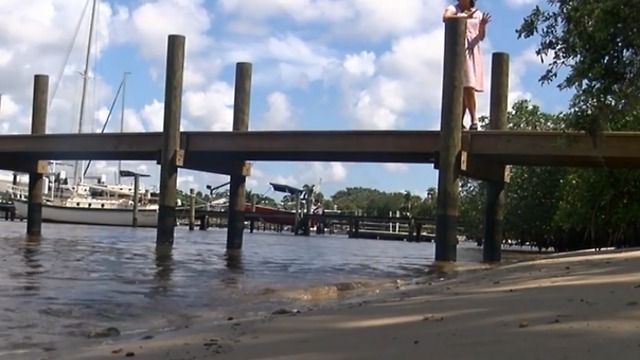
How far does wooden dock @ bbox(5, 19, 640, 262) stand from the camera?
23.4 meters

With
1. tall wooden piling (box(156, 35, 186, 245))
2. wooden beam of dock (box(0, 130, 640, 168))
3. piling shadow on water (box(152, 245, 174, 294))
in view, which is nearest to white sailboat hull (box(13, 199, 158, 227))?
wooden beam of dock (box(0, 130, 640, 168))

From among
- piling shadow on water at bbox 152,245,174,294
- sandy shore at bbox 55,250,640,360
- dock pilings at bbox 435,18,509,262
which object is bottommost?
piling shadow on water at bbox 152,245,174,294

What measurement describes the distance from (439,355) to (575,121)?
27.9 feet

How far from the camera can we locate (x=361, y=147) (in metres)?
26.8

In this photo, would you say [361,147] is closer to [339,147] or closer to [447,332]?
[339,147]

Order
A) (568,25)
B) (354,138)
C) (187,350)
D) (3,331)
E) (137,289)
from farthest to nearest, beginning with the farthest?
1. (354,138)
2. (137,289)
3. (568,25)
4. (3,331)
5. (187,350)

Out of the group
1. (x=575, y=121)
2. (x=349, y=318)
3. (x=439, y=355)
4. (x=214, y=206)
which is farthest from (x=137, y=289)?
(x=214, y=206)

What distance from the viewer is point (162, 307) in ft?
36.1

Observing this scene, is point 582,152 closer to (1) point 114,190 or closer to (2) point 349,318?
(2) point 349,318

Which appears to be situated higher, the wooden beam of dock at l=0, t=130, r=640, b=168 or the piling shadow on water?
the wooden beam of dock at l=0, t=130, r=640, b=168

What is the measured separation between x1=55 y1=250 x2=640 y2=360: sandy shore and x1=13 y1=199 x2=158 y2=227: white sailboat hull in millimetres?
70440

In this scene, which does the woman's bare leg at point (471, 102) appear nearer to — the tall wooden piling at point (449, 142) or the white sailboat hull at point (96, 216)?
the tall wooden piling at point (449, 142)

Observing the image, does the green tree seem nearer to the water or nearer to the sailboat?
the water

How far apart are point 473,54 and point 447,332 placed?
1829 centimetres
